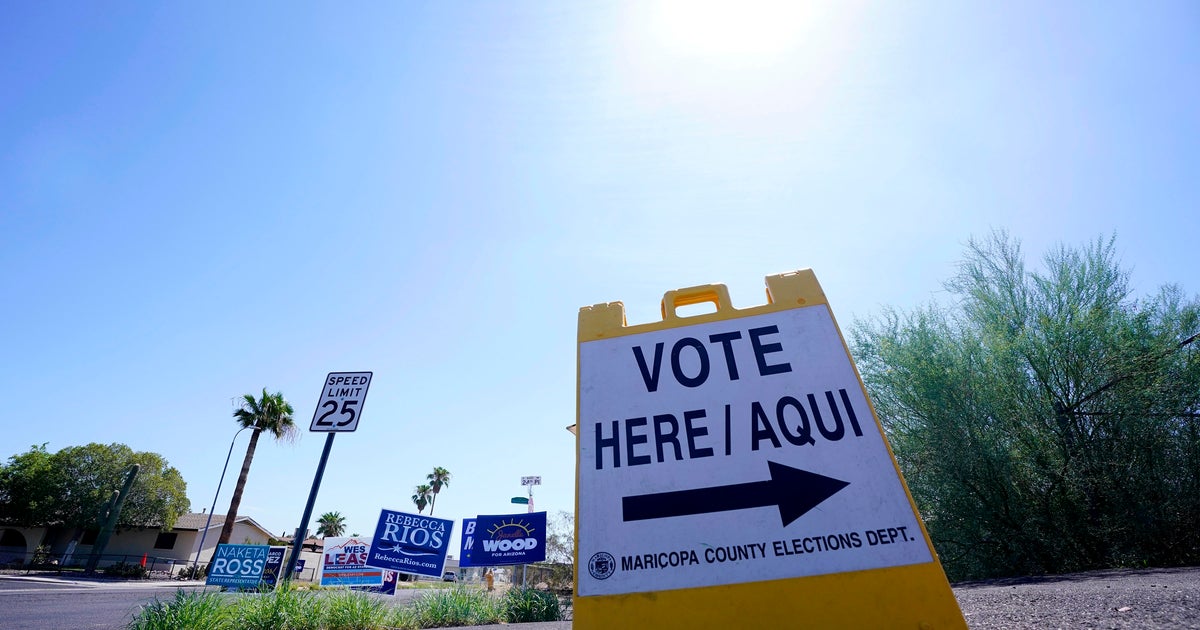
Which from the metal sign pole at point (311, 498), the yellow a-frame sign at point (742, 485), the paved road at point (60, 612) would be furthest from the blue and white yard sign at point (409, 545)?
the yellow a-frame sign at point (742, 485)

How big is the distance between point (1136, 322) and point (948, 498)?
4.76 m

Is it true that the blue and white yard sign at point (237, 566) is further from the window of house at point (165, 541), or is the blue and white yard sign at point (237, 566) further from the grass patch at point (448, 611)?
the window of house at point (165, 541)

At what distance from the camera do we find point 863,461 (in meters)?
1.79

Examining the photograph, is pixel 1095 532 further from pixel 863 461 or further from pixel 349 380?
pixel 349 380

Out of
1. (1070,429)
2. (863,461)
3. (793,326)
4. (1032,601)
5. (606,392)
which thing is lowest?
(1032,601)

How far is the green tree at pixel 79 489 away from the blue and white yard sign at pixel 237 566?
3670 centimetres

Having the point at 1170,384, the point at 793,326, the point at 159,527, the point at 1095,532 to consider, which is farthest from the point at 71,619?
the point at 159,527

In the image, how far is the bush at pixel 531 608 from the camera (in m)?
8.79

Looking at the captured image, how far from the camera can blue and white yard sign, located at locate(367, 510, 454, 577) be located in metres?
13.8

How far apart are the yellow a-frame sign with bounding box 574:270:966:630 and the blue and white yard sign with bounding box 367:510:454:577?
562 inches

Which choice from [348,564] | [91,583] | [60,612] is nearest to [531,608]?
[60,612]

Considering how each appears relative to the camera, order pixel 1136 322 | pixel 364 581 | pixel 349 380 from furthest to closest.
→ pixel 364 581 < pixel 1136 322 < pixel 349 380

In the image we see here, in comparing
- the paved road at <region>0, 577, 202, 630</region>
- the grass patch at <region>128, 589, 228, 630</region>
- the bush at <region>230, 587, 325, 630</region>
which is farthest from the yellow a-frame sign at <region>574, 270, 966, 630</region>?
the paved road at <region>0, 577, 202, 630</region>

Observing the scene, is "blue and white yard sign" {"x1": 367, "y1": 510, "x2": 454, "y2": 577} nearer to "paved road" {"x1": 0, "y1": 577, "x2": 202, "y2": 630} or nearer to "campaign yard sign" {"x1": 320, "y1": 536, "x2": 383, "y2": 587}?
"campaign yard sign" {"x1": 320, "y1": 536, "x2": 383, "y2": 587}
